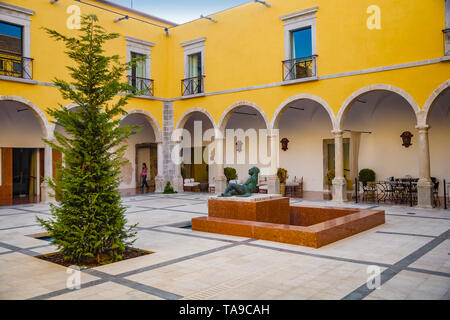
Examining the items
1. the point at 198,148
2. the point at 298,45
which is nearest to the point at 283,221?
the point at 298,45

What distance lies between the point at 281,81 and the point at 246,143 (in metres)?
5.46

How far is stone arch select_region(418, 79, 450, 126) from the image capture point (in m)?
10.9

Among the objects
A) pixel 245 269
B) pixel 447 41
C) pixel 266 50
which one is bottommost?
pixel 245 269

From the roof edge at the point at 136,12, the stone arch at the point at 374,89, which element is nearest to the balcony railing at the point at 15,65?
the roof edge at the point at 136,12

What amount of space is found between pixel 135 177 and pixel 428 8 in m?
15.2

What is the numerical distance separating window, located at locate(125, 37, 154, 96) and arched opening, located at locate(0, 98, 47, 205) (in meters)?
4.34

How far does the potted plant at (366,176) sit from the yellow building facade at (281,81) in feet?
1.12

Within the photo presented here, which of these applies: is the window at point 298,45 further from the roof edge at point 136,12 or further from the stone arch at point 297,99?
the roof edge at point 136,12

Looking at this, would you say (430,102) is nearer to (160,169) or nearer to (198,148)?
(160,169)

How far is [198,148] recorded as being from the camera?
68.3 feet

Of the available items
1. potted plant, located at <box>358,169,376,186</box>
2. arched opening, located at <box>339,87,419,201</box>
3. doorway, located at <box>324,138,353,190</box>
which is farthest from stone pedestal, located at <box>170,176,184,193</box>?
potted plant, located at <box>358,169,376,186</box>

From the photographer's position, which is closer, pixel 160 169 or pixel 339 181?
pixel 339 181

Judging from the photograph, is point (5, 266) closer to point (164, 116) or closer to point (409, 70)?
point (409, 70)

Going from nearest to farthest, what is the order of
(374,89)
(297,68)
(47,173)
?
(374,89), (47,173), (297,68)
